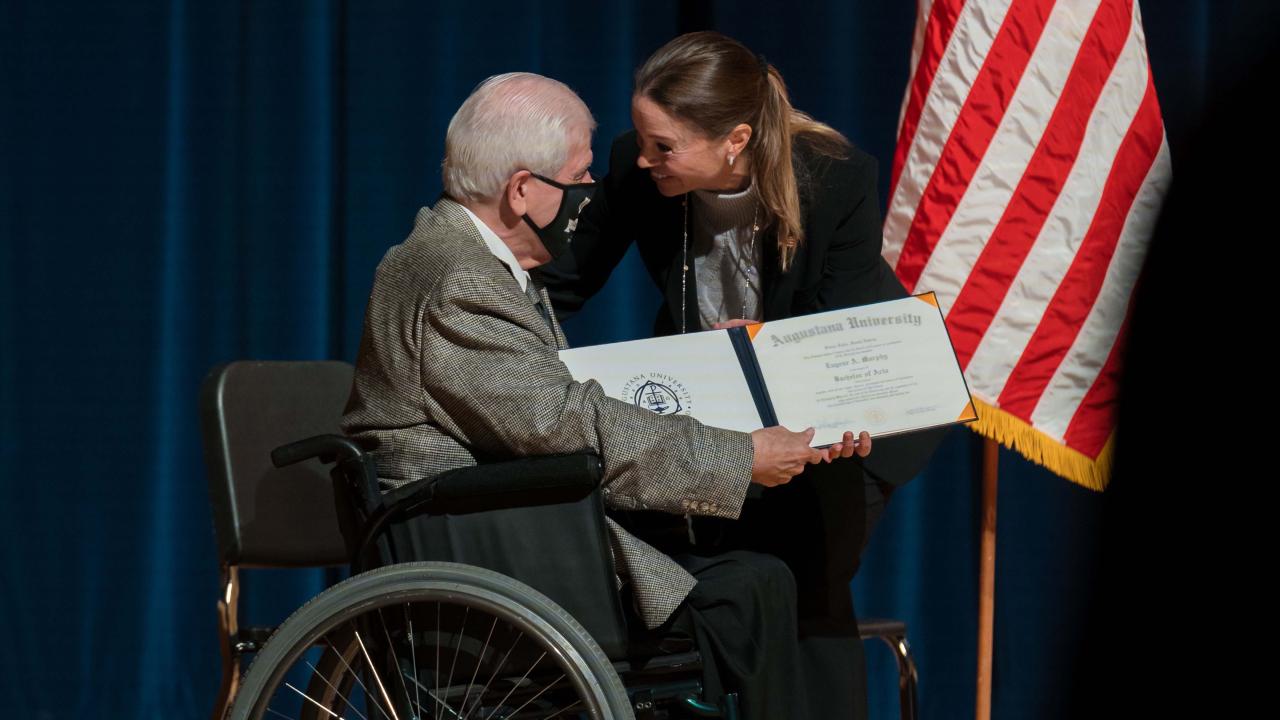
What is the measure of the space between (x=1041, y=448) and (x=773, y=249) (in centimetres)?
74

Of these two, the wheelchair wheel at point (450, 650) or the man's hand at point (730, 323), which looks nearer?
the wheelchair wheel at point (450, 650)

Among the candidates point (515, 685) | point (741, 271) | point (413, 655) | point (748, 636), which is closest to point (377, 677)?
point (413, 655)

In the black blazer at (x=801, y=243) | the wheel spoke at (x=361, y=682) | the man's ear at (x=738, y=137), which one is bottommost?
the wheel spoke at (x=361, y=682)

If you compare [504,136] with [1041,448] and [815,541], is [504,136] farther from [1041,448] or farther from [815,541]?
[1041,448]

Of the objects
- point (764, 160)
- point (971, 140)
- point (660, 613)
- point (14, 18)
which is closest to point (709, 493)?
point (660, 613)

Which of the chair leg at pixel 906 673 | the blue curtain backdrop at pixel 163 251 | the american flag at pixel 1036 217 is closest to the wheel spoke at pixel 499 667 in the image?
the chair leg at pixel 906 673

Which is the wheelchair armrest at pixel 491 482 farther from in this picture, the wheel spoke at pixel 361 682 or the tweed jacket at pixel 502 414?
the wheel spoke at pixel 361 682

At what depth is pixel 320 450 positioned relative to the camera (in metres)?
1.70

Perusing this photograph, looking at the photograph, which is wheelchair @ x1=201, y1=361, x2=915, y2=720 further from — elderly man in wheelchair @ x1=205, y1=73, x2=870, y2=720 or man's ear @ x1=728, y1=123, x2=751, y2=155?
man's ear @ x1=728, y1=123, x2=751, y2=155

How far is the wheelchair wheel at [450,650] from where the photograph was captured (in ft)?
5.10

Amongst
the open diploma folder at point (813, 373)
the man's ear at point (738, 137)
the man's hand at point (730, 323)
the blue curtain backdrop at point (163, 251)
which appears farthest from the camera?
the blue curtain backdrop at point (163, 251)

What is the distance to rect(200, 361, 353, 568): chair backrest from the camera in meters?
2.14

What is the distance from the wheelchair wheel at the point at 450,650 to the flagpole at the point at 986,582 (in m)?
1.10

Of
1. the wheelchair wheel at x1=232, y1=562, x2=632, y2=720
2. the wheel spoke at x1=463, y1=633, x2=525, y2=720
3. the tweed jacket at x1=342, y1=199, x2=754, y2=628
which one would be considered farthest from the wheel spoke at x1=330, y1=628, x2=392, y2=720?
the tweed jacket at x1=342, y1=199, x2=754, y2=628
